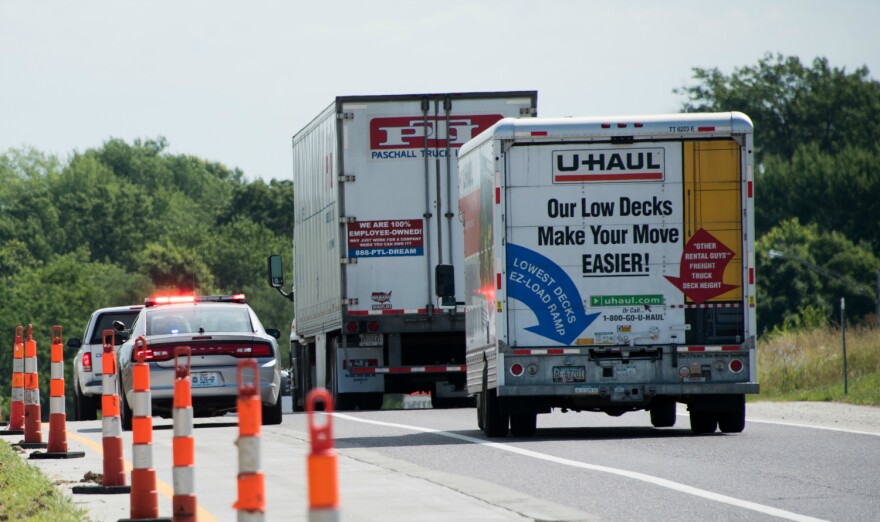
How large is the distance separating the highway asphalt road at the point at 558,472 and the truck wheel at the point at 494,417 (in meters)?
0.27

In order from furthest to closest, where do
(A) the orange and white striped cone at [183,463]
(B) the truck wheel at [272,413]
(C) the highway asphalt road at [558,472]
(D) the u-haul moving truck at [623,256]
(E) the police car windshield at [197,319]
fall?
(B) the truck wheel at [272,413], (E) the police car windshield at [197,319], (D) the u-haul moving truck at [623,256], (C) the highway asphalt road at [558,472], (A) the orange and white striped cone at [183,463]

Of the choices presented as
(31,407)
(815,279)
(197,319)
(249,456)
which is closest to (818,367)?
(197,319)

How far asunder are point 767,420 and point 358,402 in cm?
842

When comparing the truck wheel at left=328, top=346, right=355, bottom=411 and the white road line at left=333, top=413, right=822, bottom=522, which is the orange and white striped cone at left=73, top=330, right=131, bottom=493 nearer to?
the white road line at left=333, top=413, right=822, bottom=522

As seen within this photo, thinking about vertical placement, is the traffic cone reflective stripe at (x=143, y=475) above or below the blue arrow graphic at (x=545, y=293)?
below

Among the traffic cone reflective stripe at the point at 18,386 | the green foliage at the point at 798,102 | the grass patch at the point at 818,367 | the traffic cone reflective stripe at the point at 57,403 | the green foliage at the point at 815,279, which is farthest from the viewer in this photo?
the green foliage at the point at 798,102

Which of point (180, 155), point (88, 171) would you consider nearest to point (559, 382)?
point (88, 171)

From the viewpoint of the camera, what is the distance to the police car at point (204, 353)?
67.8 ft

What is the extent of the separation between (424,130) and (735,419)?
9.25m

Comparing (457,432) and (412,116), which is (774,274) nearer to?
(412,116)

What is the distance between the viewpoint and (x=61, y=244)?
13575 cm

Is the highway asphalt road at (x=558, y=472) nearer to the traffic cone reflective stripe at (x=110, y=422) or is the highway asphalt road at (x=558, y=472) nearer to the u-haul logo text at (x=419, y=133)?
the traffic cone reflective stripe at (x=110, y=422)

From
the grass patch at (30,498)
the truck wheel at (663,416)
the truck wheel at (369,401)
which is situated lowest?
the truck wheel at (369,401)

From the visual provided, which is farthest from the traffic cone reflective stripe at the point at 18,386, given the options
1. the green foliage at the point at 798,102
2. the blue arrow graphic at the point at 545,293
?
the green foliage at the point at 798,102
